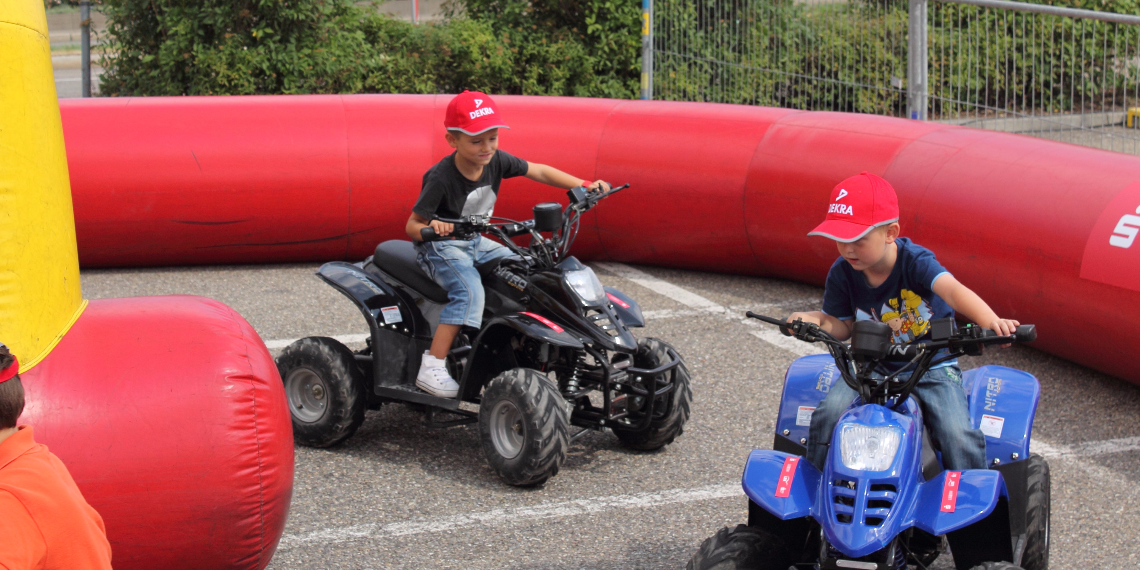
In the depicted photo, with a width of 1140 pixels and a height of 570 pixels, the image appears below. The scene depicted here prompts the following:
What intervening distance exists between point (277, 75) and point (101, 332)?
395 inches

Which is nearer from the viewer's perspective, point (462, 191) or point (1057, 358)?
point (462, 191)

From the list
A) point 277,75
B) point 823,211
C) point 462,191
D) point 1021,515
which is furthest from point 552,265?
point 277,75

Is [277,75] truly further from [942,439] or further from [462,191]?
[942,439]

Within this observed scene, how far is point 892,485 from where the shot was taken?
3260mm

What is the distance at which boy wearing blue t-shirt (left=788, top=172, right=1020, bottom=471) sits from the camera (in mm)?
3676

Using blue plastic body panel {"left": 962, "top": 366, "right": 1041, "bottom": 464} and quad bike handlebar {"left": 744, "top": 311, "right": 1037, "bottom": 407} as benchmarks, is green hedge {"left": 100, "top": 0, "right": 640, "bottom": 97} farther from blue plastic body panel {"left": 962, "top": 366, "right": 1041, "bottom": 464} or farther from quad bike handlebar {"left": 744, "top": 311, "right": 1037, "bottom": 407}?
quad bike handlebar {"left": 744, "top": 311, "right": 1037, "bottom": 407}

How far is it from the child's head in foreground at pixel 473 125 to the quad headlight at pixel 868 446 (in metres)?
2.60

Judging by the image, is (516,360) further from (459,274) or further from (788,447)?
(788,447)

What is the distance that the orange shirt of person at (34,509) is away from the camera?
2301mm

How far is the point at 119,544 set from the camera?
3729 mm

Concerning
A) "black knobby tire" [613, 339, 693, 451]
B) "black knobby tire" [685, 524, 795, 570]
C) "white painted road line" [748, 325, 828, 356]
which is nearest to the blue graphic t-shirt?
"black knobby tire" [685, 524, 795, 570]

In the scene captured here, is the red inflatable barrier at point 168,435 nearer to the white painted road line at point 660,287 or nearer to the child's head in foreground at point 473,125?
the child's head in foreground at point 473,125

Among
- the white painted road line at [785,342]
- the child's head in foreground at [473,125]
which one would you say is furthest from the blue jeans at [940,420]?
the white painted road line at [785,342]

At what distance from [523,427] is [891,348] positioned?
79.6 inches
